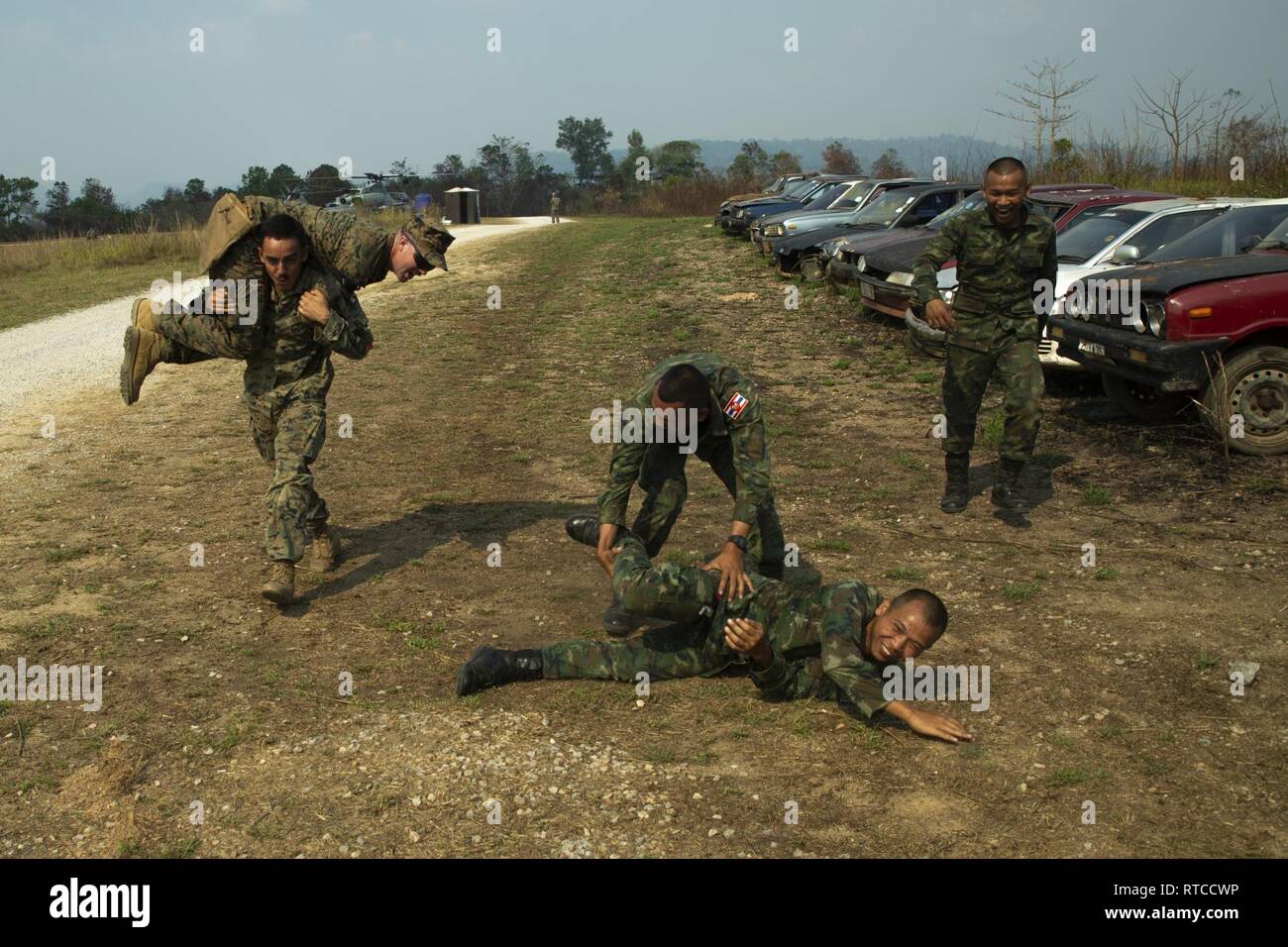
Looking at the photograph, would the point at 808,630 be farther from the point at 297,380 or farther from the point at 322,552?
the point at 297,380

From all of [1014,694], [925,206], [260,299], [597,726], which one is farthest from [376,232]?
[925,206]

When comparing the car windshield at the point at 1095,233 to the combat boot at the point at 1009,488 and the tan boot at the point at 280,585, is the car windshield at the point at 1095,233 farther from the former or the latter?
the tan boot at the point at 280,585

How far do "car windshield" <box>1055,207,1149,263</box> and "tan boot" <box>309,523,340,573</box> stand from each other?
6.80 meters

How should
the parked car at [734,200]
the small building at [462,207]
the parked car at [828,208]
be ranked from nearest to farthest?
1. the parked car at [828,208]
2. the parked car at [734,200]
3. the small building at [462,207]

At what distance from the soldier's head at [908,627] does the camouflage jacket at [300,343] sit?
288cm

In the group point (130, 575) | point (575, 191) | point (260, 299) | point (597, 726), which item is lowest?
point (597, 726)

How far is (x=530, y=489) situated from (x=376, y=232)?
218 centimetres

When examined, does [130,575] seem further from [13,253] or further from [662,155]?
[662,155]

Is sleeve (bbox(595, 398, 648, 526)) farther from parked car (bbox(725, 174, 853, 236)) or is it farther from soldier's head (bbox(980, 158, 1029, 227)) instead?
parked car (bbox(725, 174, 853, 236))

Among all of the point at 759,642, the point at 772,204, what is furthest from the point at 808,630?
the point at 772,204

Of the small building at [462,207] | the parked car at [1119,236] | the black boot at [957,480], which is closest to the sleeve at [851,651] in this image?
the black boot at [957,480]

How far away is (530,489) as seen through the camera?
7211 millimetres

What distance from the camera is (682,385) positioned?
14.4ft

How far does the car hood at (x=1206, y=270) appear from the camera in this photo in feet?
23.9
